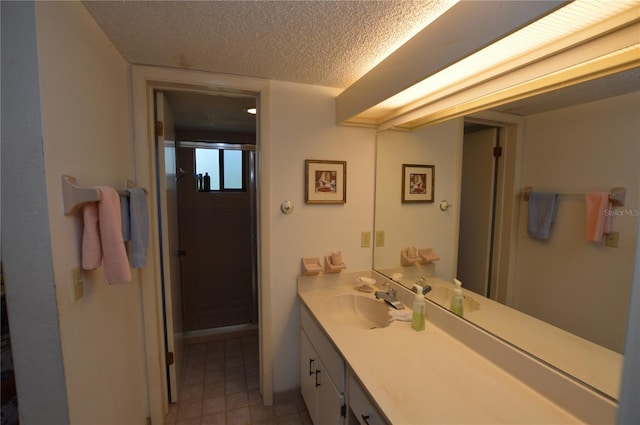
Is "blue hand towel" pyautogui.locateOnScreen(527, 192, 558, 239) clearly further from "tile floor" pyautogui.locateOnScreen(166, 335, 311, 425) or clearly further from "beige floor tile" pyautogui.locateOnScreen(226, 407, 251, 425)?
"beige floor tile" pyautogui.locateOnScreen(226, 407, 251, 425)

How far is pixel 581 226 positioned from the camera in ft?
2.99

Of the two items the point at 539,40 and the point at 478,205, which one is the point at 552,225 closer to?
the point at 478,205

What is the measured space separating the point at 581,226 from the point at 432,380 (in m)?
0.75

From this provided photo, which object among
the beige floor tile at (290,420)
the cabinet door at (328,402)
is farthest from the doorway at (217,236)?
the cabinet door at (328,402)

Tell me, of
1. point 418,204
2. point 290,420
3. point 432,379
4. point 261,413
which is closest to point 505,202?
point 418,204

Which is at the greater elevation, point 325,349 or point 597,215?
point 597,215

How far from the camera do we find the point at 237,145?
2.86 metres

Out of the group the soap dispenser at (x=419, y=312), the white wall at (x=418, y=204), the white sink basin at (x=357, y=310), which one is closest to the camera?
the soap dispenser at (x=419, y=312)

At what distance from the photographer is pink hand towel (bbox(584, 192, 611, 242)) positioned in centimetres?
83

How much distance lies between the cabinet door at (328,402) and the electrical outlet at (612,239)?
1151mm

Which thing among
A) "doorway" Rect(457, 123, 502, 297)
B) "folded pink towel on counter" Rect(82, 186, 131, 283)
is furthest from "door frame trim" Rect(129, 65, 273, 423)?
"doorway" Rect(457, 123, 502, 297)

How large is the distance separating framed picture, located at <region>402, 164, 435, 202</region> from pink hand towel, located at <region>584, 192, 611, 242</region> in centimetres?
82

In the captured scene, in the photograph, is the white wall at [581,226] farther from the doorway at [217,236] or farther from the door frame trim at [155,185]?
the doorway at [217,236]

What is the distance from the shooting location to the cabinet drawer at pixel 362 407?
3.13 feet
